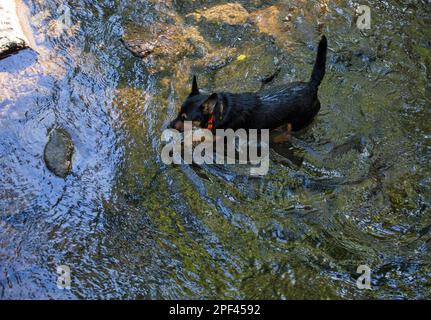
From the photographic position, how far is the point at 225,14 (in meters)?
7.53

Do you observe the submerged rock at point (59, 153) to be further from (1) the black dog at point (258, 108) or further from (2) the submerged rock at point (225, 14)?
(2) the submerged rock at point (225, 14)

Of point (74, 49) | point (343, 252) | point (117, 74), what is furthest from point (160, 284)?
point (74, 49)

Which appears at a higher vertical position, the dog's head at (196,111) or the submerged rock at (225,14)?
the submerged rock at (225,14)

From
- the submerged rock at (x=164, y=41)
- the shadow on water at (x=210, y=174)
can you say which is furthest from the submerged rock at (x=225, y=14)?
the submerged rock at (x=164, y=41)

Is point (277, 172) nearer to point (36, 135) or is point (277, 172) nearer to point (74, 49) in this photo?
point (36, 135)

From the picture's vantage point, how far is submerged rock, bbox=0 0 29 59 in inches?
248

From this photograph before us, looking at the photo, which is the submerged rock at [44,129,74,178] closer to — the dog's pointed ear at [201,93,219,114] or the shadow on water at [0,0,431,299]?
the shadow on water at [0,0,431,299]

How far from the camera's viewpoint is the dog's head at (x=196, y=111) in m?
5.38

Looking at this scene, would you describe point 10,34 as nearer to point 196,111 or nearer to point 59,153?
point 59,153

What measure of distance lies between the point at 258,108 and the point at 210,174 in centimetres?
99

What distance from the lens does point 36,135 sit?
217 inches

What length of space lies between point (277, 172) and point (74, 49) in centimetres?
338

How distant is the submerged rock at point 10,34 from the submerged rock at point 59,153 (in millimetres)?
1622
